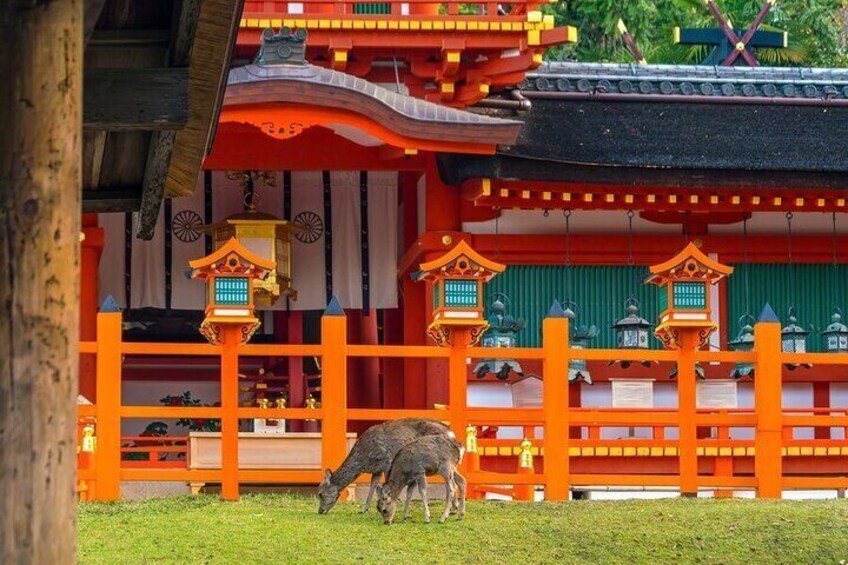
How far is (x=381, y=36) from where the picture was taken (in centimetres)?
1823

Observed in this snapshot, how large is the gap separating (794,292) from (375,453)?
799 cm

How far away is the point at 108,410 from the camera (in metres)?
14.5

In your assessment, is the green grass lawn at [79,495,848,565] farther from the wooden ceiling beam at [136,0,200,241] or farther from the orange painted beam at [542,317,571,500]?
the wooden ceiling beam at [136,0,200,241]

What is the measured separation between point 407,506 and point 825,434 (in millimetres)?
7522

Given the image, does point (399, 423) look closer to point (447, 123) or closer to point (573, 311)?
point (447, 123)

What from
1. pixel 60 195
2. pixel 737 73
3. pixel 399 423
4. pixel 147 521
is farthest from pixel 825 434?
pixel 60 195

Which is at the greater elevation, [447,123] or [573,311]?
[447,123]

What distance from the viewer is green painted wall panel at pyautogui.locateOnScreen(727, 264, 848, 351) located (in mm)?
19906

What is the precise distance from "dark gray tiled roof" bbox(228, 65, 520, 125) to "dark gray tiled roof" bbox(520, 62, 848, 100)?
6.88ft

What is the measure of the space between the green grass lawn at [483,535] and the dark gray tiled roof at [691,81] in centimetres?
665

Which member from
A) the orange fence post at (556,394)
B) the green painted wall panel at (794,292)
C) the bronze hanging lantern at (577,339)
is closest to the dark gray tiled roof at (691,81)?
the green painted wall panel at (794,292)

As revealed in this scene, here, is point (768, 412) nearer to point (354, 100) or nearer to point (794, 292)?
point (794, 292)

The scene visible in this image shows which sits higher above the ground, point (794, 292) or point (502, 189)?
point (502, 189)

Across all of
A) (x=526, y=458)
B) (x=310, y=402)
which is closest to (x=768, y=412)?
(x=526, y=458)
